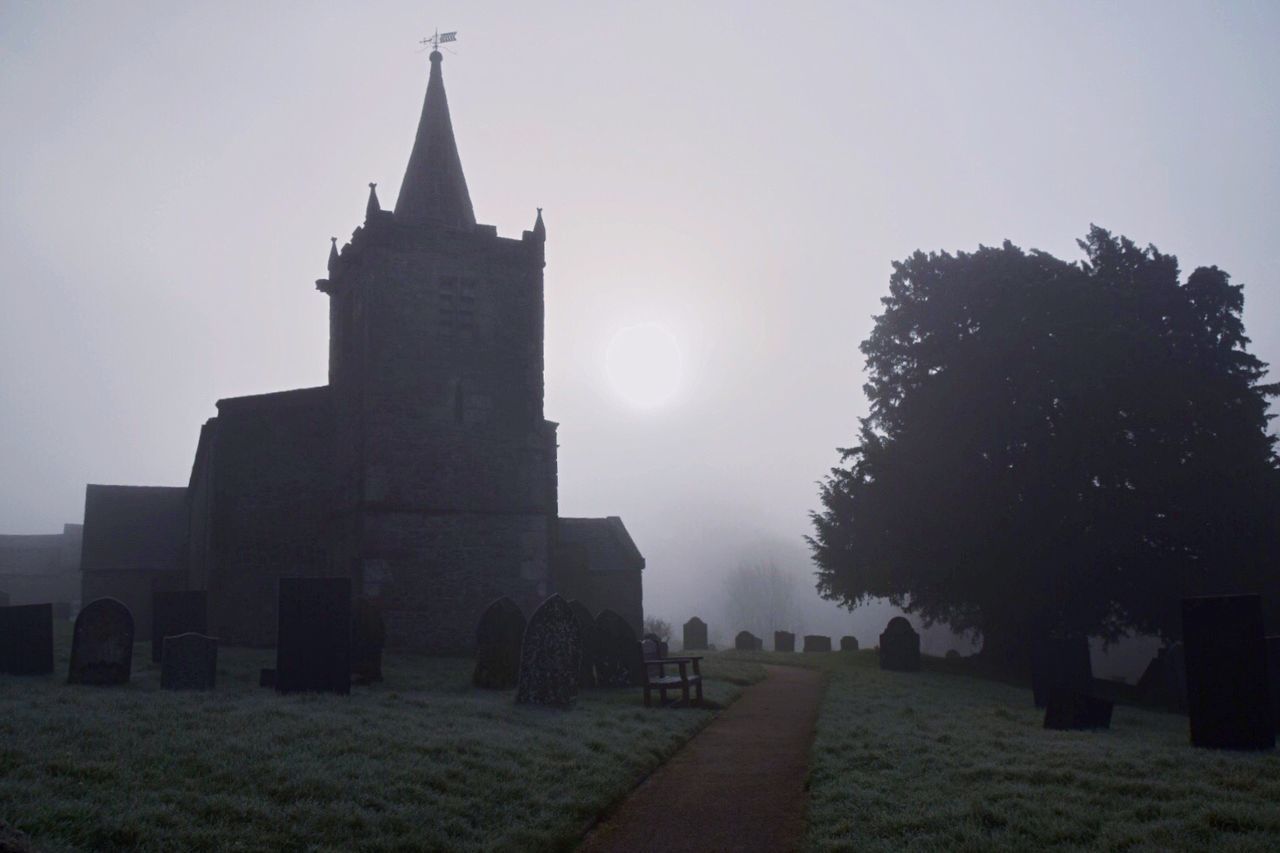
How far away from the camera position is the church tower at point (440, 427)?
24.5 m

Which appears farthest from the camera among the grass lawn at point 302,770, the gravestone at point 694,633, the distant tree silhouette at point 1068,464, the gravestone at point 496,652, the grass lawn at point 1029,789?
the gravestone at point 694,633

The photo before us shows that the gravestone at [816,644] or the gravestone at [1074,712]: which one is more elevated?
the gravestone at [1074,712]

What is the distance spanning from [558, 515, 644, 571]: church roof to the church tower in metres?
10.6

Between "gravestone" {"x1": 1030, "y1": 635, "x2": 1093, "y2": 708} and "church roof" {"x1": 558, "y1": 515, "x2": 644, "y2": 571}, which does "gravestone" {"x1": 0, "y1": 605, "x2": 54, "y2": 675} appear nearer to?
"gravestone" {"x1": 1030, "y1": 635, "x2": 1093, "y2": 708}

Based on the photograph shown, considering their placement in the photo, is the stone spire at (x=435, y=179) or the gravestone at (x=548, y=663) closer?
the gravestone at (x=548, y=663)

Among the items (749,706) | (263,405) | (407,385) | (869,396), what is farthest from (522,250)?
(749,706)

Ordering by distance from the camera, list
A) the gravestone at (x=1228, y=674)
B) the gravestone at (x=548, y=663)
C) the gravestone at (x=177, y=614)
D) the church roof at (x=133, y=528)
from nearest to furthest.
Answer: the gravestone at (x=1228, y=674), the gravestone at (x=548, y=663), the gravestone at (x=177, y=614), the church roof at (x=133, y=528)

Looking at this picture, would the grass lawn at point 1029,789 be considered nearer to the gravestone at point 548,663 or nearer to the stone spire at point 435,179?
the gravestone at point 548,663

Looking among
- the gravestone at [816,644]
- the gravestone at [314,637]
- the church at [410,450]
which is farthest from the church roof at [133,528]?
the gravestone at [314,637]

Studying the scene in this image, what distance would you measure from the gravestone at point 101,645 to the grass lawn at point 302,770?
57.3 inches

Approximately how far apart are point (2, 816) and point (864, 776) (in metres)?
7.01

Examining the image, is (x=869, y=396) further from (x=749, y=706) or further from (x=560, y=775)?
(x=560, y=775)

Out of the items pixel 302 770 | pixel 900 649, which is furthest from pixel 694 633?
pixel 302 770

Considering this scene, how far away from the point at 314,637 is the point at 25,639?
5203 mm
